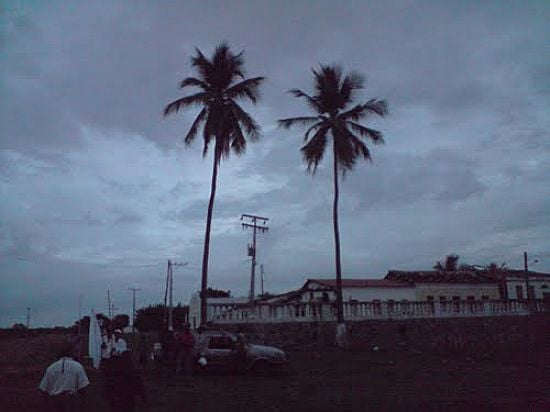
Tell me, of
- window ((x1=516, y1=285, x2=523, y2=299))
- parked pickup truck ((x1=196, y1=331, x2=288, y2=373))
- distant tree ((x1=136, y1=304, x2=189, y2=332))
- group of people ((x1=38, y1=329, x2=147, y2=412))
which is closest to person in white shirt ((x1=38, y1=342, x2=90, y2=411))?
group of people ((x1=38, y1=329, x2=147, y2=412))

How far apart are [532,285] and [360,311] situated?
1188 inches

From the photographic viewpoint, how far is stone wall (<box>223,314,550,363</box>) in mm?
25781

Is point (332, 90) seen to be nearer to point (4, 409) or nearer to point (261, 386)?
point (261, 386)

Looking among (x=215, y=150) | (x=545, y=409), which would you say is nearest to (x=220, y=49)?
(x=215, y=150)

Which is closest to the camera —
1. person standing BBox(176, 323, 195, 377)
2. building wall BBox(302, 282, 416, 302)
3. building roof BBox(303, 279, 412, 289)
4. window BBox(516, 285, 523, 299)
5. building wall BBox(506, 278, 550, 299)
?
person standing BBox(176, 323, 195, 377)

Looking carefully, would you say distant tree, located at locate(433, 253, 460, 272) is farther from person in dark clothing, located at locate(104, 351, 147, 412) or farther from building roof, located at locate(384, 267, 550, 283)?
person in dark clothing, located at locate(104, 351, 147, 412)

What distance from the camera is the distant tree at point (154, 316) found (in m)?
71.4

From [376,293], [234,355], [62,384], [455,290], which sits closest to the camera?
[62,384]

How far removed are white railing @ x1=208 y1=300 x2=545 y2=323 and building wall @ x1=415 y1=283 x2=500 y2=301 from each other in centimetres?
1348

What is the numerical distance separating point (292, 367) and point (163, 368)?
4.29 meters

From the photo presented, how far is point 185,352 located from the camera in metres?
19.3

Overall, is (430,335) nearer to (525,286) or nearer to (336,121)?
(336,121)

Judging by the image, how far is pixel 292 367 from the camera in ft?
68.2

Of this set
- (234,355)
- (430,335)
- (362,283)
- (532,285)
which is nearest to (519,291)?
(532,285)
